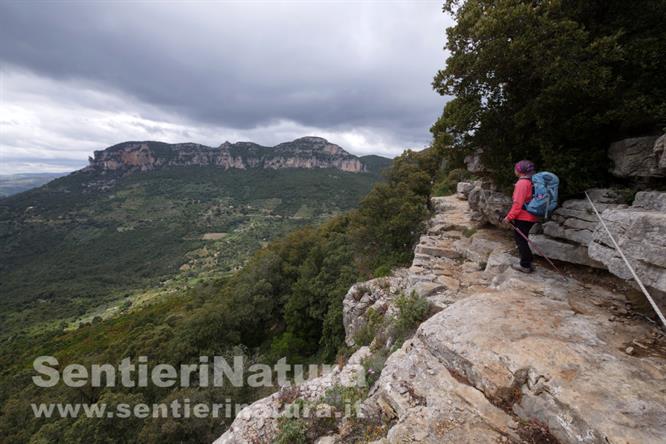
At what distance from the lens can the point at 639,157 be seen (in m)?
5.87

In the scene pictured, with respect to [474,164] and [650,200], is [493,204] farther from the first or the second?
[650,200]

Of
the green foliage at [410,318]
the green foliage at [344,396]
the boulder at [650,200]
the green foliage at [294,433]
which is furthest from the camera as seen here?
the green foliage at [410,318]

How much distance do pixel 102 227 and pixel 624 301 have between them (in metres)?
218

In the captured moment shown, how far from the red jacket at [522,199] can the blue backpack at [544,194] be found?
0.46 ft

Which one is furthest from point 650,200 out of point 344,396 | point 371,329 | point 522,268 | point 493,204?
point 371,329

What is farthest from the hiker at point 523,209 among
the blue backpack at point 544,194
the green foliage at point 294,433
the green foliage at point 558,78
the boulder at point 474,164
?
the green foliage at point 294,433

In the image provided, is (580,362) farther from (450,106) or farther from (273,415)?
(450,106)

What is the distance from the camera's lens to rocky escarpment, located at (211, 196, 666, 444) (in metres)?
3.44

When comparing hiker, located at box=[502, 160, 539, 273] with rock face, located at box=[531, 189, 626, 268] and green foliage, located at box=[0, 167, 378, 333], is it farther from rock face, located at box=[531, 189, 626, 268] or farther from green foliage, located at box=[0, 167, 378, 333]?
green foliage, located at box=[0, 167, 378, 333]

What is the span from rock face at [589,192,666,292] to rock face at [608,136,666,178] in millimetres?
693

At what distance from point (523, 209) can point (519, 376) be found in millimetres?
4167

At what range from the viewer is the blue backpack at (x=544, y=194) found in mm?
6336

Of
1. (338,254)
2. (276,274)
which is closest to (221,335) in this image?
(276,274)

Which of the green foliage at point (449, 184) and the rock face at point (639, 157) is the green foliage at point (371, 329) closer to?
the rock face at point (639, 157)
